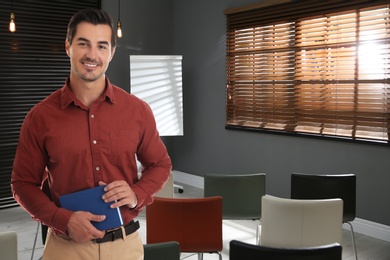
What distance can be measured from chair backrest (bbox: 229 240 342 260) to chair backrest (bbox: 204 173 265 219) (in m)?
1.78

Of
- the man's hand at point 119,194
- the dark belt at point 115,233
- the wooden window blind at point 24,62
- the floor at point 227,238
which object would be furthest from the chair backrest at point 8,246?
the wooden window blind at point 24,62

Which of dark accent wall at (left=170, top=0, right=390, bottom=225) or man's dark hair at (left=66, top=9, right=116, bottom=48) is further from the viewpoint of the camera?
dark accent wall at (left=170, top=0, right=390, bottom=225)

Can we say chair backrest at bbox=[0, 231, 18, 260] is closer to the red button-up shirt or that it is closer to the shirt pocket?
the red button-up shirt

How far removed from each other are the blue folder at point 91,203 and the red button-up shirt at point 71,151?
0.03 metres

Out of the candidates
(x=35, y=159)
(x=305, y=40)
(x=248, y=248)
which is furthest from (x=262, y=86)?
(x=35, y=159)

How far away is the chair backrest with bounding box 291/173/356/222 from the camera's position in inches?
143

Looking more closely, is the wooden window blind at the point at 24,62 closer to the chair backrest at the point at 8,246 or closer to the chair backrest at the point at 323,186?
the chair backrest at the point at 323,186

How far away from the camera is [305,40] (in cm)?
541

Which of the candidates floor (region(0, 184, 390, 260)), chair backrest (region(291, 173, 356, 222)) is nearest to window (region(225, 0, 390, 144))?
floor (region(0, 184, 390, 260))

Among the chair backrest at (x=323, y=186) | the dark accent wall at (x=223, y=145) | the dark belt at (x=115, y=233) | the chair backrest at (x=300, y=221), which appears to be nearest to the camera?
the dark belt at (x=115, y=233)

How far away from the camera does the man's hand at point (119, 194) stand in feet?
4.95

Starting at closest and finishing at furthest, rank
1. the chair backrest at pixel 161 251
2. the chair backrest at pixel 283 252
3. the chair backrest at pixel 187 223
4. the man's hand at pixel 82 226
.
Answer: the man's hand at pixel 82 226, the chair backrest at pixel 283 252, the chair backrest at pixel 161 251, the chair backrest at pixel 187 223

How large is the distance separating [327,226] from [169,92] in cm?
426

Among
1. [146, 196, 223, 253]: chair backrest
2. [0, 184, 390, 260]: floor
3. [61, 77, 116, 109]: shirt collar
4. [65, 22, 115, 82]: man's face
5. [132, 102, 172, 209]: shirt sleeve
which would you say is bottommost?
[0, 184, 390, 260]: floor
